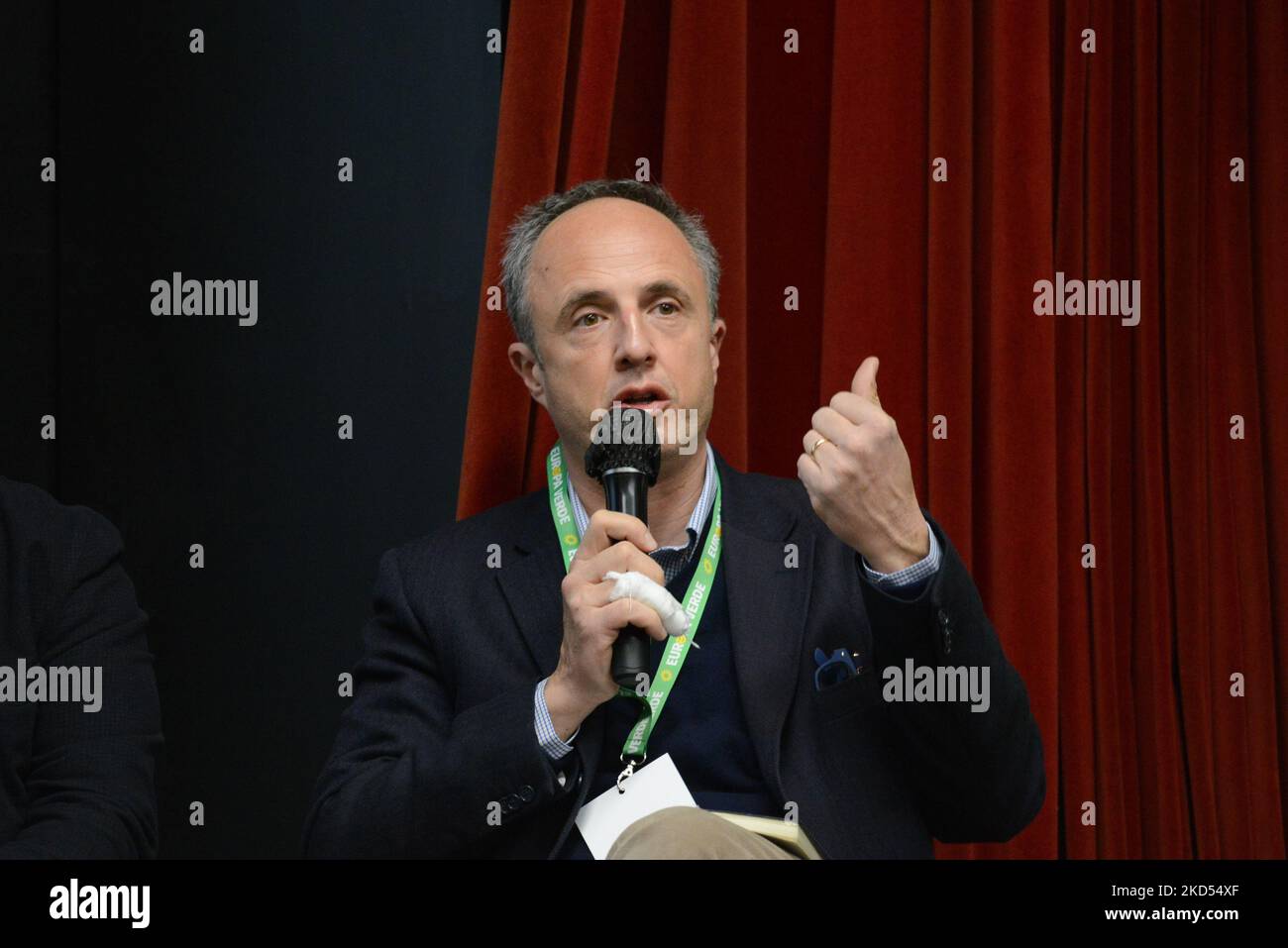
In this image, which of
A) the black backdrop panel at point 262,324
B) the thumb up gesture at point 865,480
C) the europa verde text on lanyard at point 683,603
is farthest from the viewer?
the black backdrop panel at point 262,324

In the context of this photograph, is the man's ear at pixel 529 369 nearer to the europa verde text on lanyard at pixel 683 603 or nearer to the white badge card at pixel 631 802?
the europa verde text on lanyard at pixel 683 603

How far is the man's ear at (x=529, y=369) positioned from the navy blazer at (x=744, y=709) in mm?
186

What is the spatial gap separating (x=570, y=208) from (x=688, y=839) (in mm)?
1151

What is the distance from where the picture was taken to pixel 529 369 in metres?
2.18

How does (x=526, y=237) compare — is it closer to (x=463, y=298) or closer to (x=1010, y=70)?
(x=463, y=298)

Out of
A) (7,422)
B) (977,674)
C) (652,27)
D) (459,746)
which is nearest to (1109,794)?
(977,674)

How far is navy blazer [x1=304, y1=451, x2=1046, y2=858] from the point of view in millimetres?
1722

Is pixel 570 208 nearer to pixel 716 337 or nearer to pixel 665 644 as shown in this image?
pixel 716 337

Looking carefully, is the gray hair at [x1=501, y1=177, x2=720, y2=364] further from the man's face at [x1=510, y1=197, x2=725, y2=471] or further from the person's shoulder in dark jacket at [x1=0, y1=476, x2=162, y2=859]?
the person's shoulder in dark jacket at [x1=0, y1=476, x2=162, y2=859]

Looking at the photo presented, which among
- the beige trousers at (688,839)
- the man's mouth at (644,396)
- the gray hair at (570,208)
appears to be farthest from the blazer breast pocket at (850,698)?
the gray hair at (570,208)

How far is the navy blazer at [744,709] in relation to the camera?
172cm

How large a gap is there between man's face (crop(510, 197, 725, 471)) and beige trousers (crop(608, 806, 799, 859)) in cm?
62

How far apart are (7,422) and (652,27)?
1.51m

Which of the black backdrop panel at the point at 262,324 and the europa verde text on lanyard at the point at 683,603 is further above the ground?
the black backdrop panel at the point at 262,324
